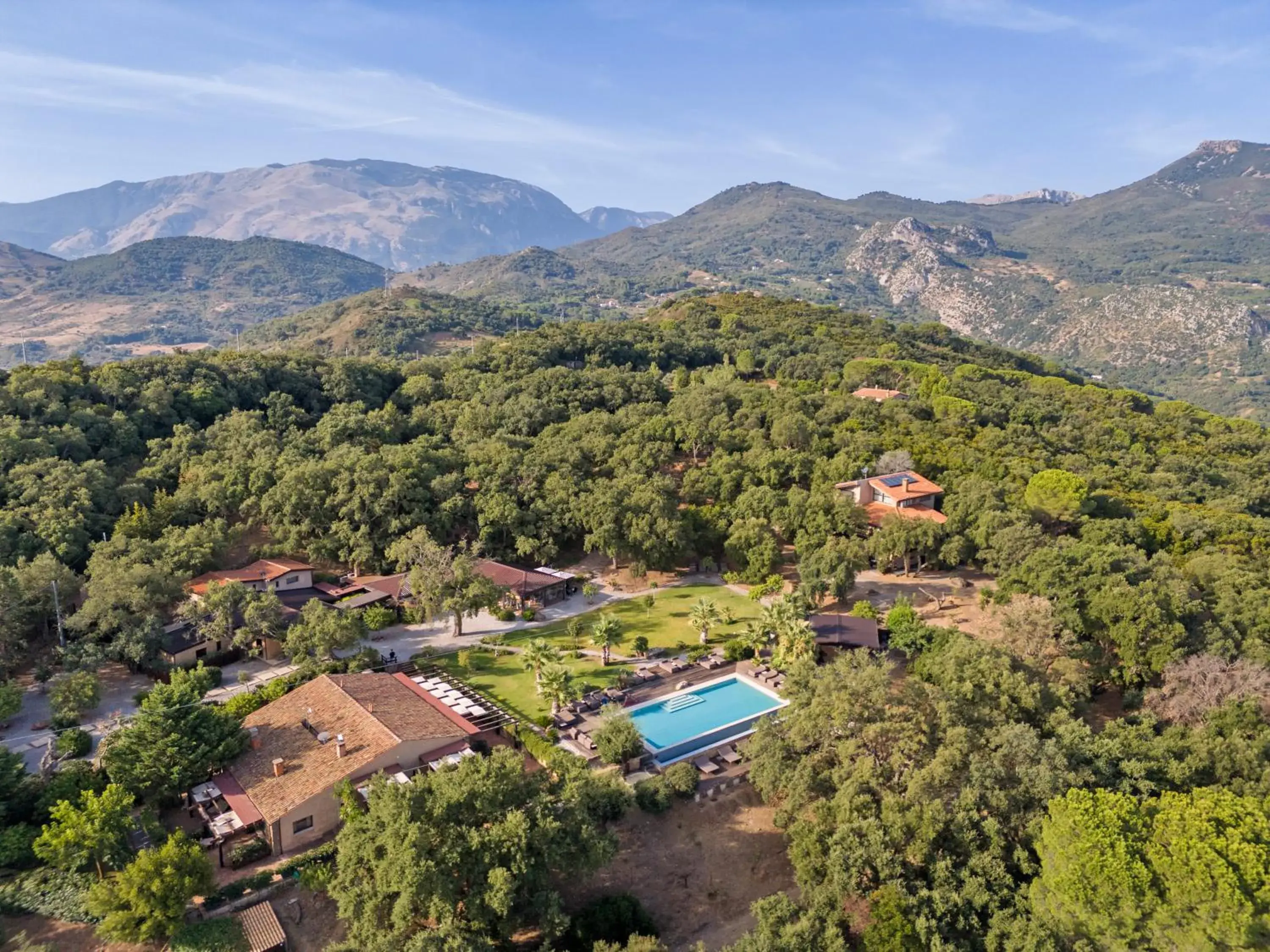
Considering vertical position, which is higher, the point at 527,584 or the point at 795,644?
the point at 795,644

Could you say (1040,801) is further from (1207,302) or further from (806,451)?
(1207,302)

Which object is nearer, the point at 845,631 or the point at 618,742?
the point at 618,742

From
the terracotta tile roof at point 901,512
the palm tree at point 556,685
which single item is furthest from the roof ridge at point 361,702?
the terracotta tile roof at point 901,512

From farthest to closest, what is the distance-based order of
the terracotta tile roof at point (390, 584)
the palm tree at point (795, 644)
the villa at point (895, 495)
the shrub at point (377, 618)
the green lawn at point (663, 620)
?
the villa at point (895, 495)
the terracotta tile roof at point (390, 584)
the green lawn at point (663, 620)
the shrub at point (377, 618)
the palm tree at point (795, 644)

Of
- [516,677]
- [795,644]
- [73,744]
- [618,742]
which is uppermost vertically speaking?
[795,644]

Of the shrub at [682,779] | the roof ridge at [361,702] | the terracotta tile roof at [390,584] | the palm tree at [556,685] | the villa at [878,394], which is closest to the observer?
the shrub at [682,779]

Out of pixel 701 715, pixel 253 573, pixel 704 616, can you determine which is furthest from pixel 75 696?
pixel 704 616

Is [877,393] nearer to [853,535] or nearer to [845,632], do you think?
[853,535]

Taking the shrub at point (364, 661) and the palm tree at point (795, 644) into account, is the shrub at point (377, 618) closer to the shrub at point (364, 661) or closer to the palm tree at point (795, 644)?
the shrub at point (364, 661)
